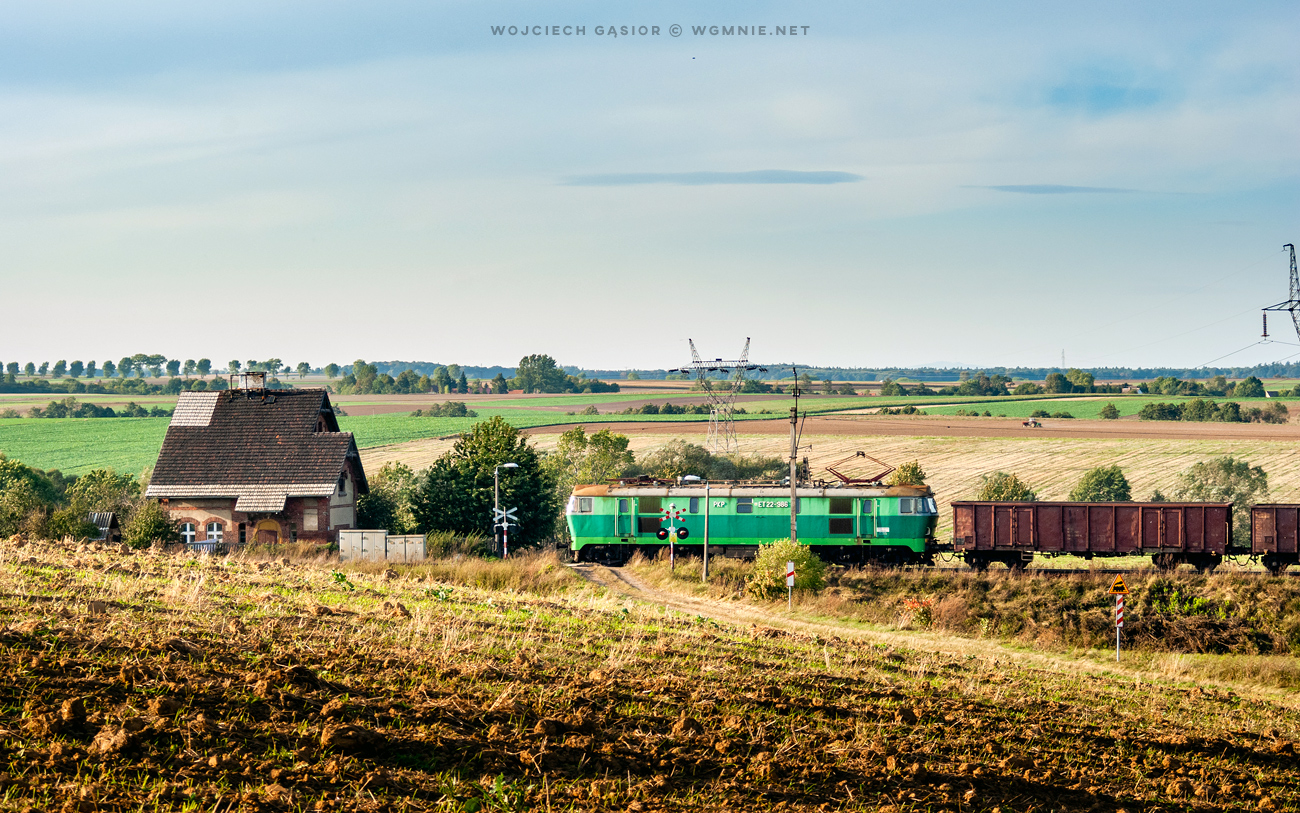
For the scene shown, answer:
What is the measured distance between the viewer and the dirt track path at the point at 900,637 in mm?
23625

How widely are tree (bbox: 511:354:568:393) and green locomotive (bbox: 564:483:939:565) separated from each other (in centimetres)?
14881

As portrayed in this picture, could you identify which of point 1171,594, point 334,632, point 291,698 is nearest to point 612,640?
point 334,632

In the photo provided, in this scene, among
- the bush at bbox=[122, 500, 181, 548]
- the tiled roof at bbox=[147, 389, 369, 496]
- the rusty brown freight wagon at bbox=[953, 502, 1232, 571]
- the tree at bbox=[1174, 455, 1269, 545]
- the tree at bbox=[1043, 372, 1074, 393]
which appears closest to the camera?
the rusty brown freight wagon at bbox=[953, 502, 1232, 571]

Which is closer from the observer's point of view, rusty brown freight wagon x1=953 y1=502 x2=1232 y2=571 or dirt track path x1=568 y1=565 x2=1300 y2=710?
dirt track path x1=568 y1=565 x2=1300 y2=710

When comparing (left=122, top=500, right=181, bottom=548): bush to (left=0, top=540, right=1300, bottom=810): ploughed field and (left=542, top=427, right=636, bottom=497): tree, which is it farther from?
(left=542, top=427, right=636, bottom=497): tree

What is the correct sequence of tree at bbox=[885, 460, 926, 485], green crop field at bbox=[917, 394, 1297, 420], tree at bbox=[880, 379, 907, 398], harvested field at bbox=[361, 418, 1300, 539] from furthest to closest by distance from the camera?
tree at bbox=[880, 379, 907, 398] → green crop field at bbox=[917, 394, 1297, 420] → harvested field at bbox=[361, 418, 1300, 539] → tree at bbox=[885, 460, 926, 485]

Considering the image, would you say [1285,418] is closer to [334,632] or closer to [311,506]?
[311,506]

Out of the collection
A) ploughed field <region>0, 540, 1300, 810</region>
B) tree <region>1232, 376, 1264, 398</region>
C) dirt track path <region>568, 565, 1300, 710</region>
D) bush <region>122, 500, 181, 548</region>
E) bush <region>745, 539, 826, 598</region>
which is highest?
tree <region>1232, 376, 1264, 398</region>

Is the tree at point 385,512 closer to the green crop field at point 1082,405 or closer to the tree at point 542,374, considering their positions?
the green crop field at point 1082,405

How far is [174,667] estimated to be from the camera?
460 inches

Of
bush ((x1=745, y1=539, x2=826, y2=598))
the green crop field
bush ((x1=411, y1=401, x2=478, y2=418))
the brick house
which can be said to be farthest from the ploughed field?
bush ((x1=411, y1=401, x2=478, y2=418))

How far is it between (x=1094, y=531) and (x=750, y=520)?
14.1 metres

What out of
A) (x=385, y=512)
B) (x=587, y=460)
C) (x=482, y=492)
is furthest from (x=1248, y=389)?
(x=385, y=512)

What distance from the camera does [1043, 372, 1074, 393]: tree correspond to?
162250mm
